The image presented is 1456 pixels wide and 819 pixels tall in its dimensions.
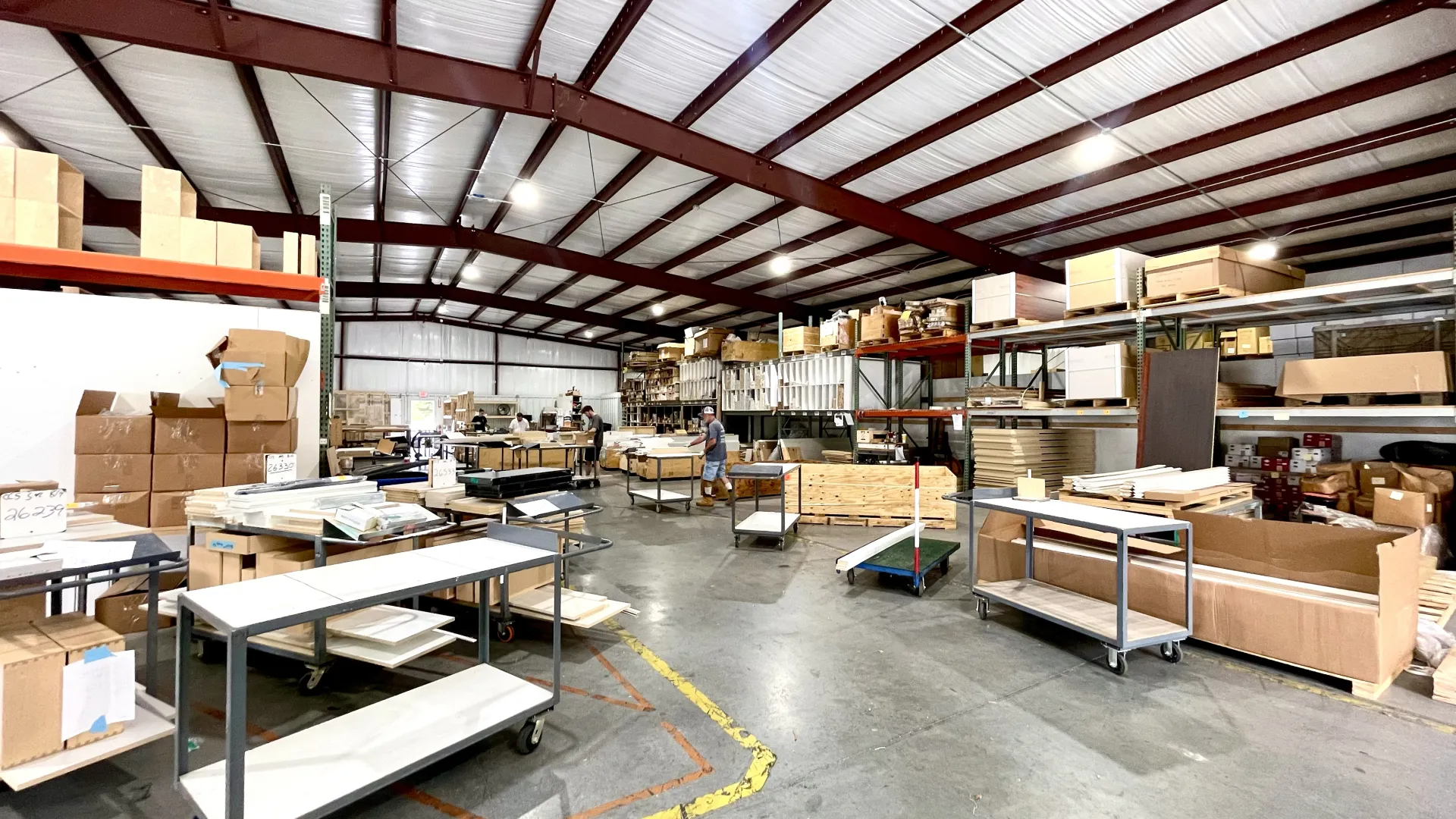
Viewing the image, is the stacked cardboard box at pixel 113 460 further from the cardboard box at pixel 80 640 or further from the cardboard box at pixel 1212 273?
the cardboard box at pixel 1212 273

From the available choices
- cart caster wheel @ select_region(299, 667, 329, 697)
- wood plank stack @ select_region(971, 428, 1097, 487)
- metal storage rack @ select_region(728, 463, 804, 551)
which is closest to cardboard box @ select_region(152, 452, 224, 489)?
cart caster wheel @ select_region(299, 667, 329, 697)

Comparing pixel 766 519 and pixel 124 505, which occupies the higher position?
pixel 124 505

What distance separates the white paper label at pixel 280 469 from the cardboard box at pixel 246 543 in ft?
1.93

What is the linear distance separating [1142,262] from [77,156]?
13901 mm

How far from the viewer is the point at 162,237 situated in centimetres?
406

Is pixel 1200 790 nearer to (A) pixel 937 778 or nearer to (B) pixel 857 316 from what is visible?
(A) pixel 937 778

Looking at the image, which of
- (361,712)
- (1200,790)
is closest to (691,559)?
(361,712)

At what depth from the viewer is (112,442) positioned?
13.1ft

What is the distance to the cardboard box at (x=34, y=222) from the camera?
369 cm

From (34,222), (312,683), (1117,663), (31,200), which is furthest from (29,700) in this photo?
(1117,663)

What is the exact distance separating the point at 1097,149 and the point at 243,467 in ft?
30.3

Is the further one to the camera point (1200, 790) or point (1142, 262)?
point (1142, 262)

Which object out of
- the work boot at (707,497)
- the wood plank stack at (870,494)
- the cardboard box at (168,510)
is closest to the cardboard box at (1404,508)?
the wood plank stack at (870,494)

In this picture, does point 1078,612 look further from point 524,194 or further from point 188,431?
point 524,194
